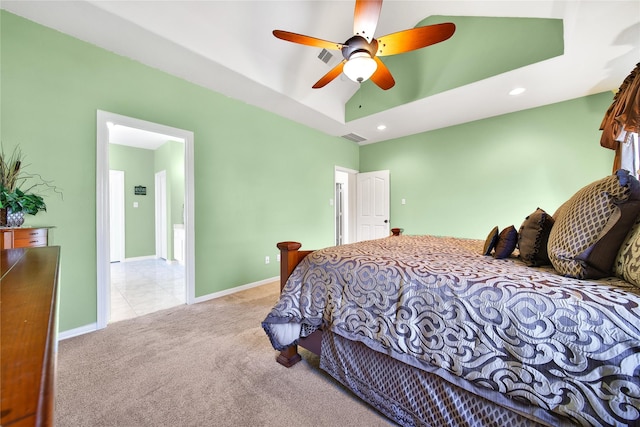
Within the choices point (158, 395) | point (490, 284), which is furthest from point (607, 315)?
point (158, 395)

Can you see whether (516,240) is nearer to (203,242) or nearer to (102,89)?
(203,242)

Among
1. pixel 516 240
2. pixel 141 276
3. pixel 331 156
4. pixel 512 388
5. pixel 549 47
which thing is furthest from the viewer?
pixel 331 156

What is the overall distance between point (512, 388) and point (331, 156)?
168 inches

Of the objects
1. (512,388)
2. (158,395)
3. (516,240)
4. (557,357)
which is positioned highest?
(516,240)

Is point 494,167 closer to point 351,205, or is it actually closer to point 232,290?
point 351,205

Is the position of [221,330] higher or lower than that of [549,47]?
lower

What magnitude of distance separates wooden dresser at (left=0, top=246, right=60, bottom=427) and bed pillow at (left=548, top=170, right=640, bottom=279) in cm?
166

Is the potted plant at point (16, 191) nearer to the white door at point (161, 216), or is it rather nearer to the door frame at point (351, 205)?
the white door at point (161, 216)

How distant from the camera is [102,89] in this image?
7.63ft

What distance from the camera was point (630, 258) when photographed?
3.37 ft

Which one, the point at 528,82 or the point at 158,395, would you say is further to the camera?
the point at 528,82

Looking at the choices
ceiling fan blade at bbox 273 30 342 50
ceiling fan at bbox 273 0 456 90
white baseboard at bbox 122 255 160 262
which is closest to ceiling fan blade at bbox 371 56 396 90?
ceiling fan at bbox 273 0 456 90

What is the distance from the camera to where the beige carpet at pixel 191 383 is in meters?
1.34

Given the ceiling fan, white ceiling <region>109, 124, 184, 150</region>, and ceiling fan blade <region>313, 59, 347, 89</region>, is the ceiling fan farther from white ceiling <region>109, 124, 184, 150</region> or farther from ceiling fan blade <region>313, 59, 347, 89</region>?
white ceiling <region>109, 124, 184, 150</region>
